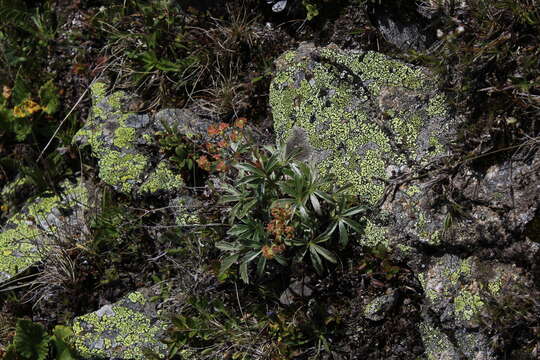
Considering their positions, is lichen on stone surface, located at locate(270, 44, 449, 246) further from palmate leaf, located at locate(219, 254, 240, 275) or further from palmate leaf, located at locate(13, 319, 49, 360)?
palmate leaf, located at locate(13, 319, 49, 360)

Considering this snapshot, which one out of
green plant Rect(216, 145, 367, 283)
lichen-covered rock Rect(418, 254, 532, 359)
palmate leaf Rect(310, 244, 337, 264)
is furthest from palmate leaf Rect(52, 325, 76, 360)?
lichen-covered rock Rect(418, 254, 532, 359)

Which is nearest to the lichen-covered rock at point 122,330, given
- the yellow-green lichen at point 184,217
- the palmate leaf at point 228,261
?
the yellow-green lichen at point 184,217

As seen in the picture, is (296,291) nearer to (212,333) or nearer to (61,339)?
(212,333)

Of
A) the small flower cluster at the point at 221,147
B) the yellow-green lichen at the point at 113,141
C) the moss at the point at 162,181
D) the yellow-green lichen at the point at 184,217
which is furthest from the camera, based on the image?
the yellow-green lichen at the point at 113,141

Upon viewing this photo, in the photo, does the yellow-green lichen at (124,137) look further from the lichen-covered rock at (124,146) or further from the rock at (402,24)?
the rock at (402,24)

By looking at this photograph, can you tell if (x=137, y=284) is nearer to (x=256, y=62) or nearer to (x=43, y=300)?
(x=43, y=300)

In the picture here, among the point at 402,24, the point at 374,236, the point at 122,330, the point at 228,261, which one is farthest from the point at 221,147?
the point at 402,24
